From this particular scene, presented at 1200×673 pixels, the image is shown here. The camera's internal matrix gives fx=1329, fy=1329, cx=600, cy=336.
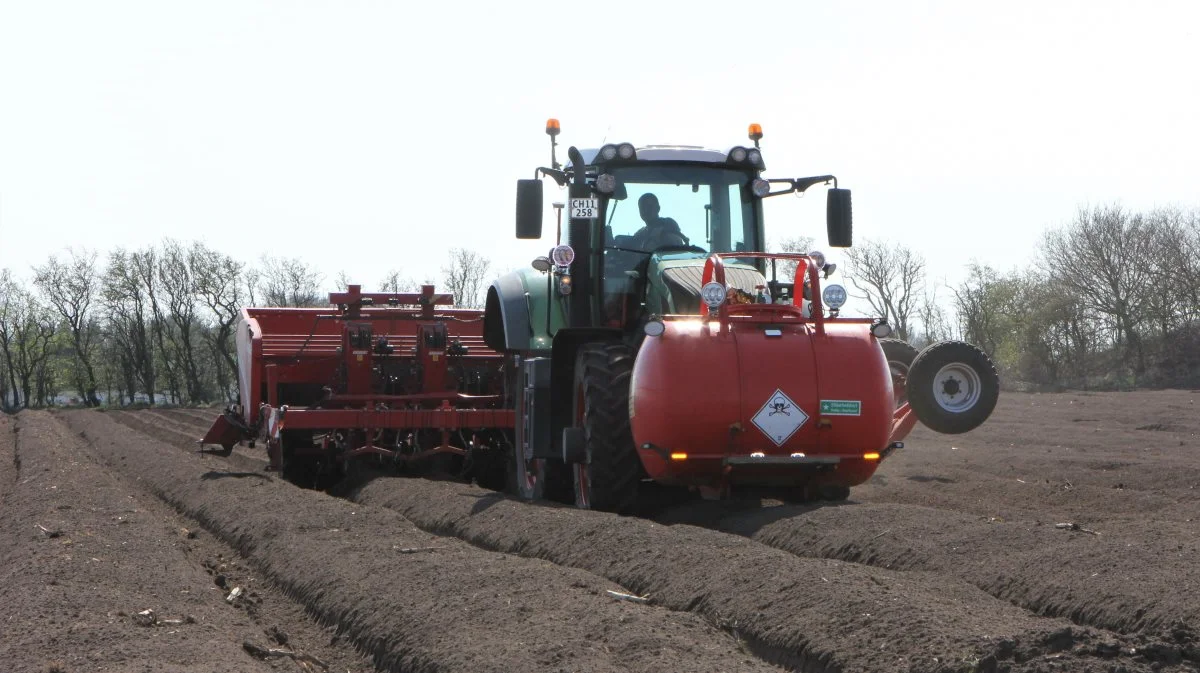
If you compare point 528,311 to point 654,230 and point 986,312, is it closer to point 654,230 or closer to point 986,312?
point 654,230

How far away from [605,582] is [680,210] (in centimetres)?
407

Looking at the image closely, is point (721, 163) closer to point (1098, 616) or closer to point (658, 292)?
point (658, 292)

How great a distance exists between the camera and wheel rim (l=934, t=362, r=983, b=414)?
32.5ft

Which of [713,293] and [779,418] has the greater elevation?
[713,293]

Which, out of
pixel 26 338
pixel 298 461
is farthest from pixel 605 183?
pixel 26 338

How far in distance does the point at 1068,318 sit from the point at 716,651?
1914 inches

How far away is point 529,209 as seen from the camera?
31.2 ft

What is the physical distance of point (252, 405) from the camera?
13.6m

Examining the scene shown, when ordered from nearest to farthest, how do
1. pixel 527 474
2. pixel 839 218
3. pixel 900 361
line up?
pixel 839 218, pixel 900 361, pixel 527 474

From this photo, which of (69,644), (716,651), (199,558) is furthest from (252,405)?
(716,651)

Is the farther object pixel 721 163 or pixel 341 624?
pixel 721 163

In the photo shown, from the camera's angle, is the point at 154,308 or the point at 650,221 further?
the point at 154,308

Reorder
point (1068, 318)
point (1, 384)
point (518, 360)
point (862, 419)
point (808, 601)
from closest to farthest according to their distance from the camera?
point (808, 601) < point (862, 419) < point (518, 360) < point (1068, 318) < point (1, 384)

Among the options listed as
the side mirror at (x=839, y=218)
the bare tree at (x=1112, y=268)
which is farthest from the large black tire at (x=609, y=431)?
the bare tree at (x=1112, y=268)
